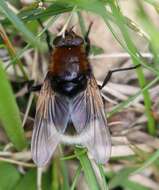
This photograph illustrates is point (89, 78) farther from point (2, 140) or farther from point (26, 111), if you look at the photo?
point (2, 140)

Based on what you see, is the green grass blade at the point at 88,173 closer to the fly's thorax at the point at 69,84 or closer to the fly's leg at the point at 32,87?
the fly's thorax at the point at 69,84

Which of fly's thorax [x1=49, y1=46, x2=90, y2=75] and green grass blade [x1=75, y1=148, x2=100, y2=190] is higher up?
fly's thorax [x1=49, y1=46, x2=90, y2=75]

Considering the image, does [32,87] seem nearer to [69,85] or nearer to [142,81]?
[69,85]

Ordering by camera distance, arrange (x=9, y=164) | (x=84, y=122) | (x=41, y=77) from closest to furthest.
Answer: (x=84, y=122) < (x=9, y=164) < (x=41, y=77)

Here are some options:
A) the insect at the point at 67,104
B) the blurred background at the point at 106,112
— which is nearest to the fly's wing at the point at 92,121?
the insect at the point at 67,104

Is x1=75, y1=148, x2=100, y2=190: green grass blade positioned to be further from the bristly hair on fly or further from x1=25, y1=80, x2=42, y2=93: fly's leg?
x1=25, y1=80, x2=42, y2=93: fly's leg

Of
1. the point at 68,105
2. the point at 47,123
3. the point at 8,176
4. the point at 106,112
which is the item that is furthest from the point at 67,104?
the point at 8,176

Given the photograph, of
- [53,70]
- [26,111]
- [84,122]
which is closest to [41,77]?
[26,111]

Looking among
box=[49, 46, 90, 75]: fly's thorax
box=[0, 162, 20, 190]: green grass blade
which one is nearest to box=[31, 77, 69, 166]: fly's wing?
box=[49, 46, 90, 75]: fly's thorax
